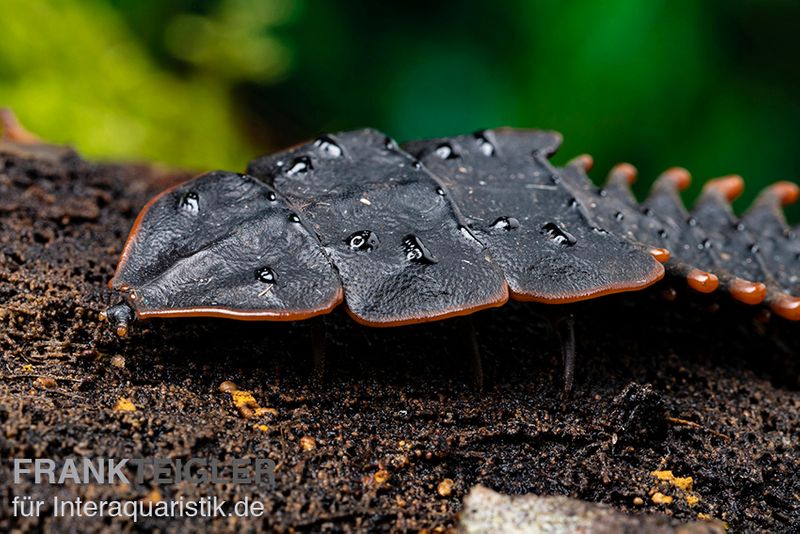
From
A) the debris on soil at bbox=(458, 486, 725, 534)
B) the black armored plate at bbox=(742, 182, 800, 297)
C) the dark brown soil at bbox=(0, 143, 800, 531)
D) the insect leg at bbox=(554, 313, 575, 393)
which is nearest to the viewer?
the debris on soil at bbox=(458, 486, 725, 534)

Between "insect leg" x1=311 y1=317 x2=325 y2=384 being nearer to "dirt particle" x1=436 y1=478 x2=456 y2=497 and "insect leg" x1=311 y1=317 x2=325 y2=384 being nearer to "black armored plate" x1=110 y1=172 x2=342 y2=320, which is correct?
"black armored plate" x1=110 y1=172 x2=342 y2=320

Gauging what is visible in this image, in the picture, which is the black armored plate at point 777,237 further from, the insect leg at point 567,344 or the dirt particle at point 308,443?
the dirt particle at point 308,443

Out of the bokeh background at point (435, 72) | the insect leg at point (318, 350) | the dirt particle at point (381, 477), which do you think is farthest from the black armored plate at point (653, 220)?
the bokeh background at point (435, 72)

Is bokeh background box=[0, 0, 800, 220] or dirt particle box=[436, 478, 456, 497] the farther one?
bokeh background box=[0, 0, 800, 220]

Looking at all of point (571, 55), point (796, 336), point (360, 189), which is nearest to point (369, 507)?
point (360, 189)

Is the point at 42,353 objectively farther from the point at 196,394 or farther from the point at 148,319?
the point at 196,394

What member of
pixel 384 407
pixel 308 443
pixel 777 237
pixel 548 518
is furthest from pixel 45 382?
pixel 777 237

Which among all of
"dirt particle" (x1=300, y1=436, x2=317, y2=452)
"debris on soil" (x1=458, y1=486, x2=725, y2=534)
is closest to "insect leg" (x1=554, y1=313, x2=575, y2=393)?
"debris on soil" (x1=458, y1=486, x2=725, y2=534)
